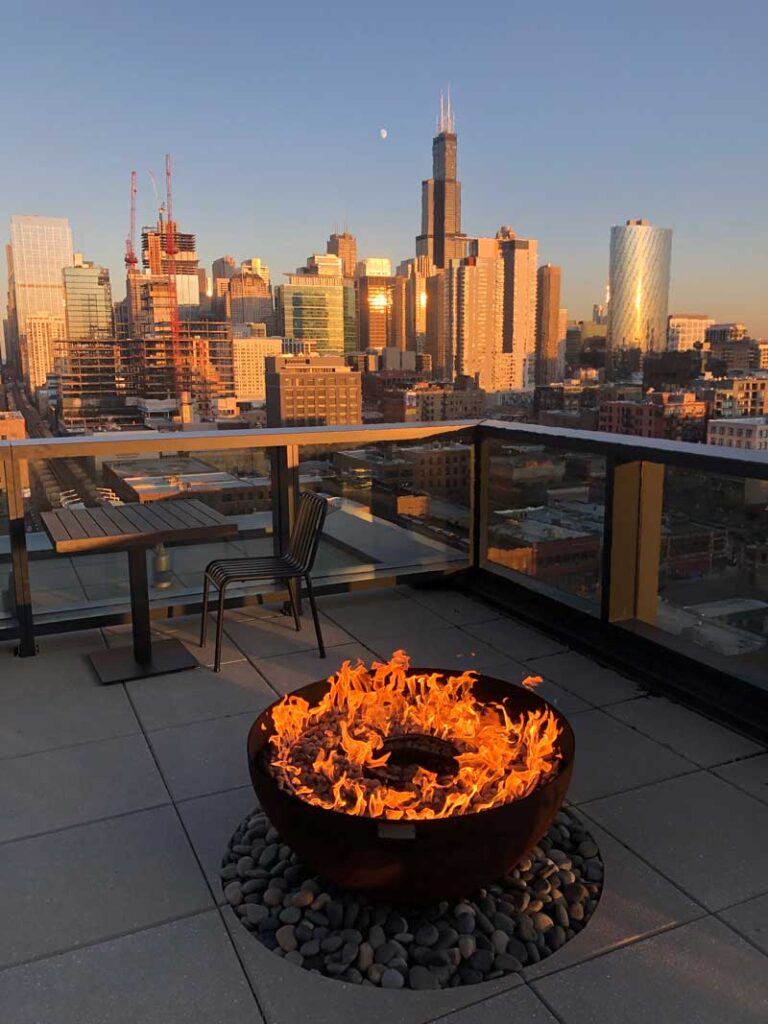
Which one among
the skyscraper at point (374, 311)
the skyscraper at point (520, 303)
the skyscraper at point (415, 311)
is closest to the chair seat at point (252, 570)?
the skyscraper at point (520, 303)

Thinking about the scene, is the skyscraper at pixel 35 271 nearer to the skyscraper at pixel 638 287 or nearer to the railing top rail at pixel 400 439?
the skyscraper at pixel 638 287

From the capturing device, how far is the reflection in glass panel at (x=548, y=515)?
12.7 feet

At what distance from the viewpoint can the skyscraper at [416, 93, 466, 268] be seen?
135750 mm

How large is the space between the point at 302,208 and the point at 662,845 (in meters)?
91.9

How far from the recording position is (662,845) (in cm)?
224

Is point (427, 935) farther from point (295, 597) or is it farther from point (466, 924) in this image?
point (295, 597)

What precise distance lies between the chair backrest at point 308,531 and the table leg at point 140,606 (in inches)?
28.7

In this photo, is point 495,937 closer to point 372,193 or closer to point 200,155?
point 200,155

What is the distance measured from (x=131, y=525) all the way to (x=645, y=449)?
2.37 m

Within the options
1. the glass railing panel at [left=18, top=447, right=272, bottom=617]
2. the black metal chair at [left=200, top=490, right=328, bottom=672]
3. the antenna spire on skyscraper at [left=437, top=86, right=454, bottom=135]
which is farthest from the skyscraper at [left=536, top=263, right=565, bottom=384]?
the black metal chair at [left=200, top=490, right=328, bottom=672]

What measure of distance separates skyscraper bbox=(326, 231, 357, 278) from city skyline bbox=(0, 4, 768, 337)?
2624 mm

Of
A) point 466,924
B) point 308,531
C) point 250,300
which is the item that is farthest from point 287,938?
point 250,300

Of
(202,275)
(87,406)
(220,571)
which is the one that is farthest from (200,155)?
(220,571)

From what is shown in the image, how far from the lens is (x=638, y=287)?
271 ft
